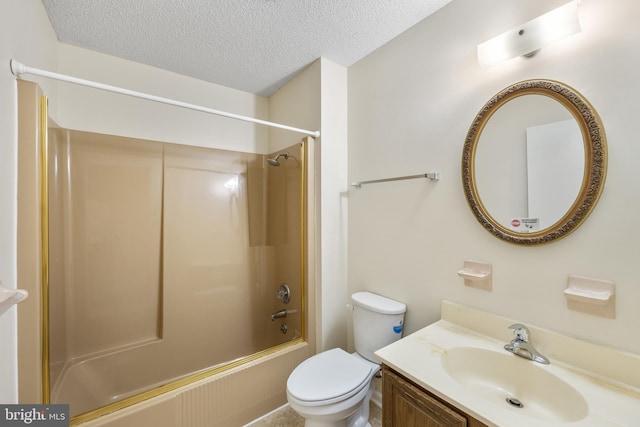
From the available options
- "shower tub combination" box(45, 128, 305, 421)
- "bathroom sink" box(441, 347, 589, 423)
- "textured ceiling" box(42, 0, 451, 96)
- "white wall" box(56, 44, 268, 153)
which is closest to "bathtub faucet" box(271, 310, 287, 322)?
"shower tub combination" box(45, 128, 305, 421)

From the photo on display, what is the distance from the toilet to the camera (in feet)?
4.01

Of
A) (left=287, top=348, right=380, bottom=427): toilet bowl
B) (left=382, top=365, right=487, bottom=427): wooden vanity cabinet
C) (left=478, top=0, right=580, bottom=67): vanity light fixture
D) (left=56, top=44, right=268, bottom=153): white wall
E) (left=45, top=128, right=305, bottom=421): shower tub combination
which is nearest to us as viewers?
(left=382, top=365, right=487, bottom=427): wooden vanity cabinet

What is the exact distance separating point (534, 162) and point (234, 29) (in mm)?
1780

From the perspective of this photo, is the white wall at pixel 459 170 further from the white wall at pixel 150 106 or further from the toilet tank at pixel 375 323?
the white wall at pixel 150 106

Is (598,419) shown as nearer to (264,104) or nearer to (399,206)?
(399,206)

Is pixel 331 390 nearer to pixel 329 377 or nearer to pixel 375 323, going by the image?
pixel 329 377

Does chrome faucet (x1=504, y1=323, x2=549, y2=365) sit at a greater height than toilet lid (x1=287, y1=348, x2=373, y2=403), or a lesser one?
greater

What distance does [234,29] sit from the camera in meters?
1.59

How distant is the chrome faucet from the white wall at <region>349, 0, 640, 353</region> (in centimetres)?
9

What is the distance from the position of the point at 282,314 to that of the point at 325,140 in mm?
1425

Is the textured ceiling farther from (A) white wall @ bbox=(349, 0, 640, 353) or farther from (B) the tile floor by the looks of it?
(B) the tile floor

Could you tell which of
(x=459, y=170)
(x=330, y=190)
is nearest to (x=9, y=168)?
(x=330, y=190)

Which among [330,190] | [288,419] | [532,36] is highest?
[532,36]
